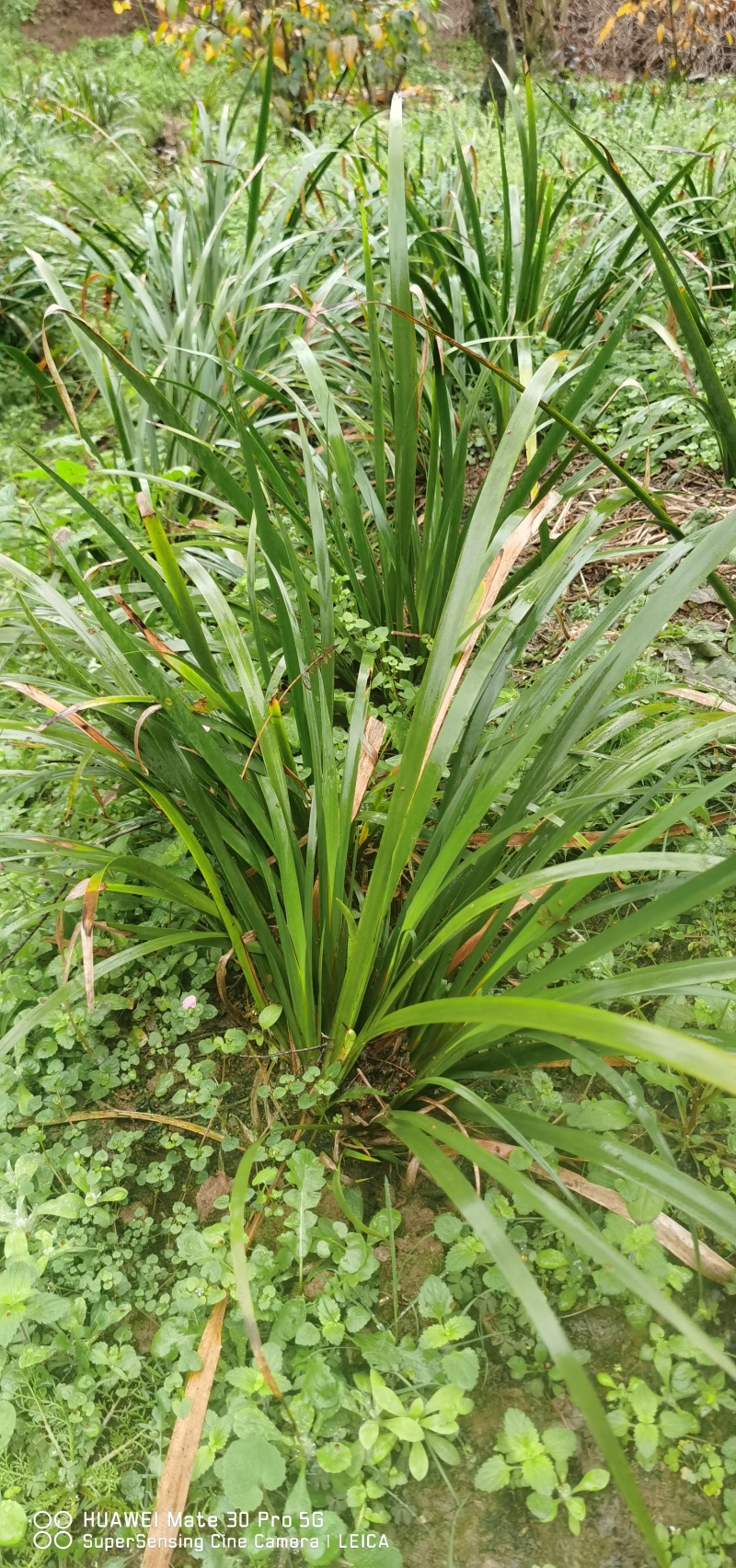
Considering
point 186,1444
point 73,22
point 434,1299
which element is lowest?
point 186,1444

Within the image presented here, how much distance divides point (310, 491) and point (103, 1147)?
1007 mm

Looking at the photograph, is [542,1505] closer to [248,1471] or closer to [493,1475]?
[493,1475]

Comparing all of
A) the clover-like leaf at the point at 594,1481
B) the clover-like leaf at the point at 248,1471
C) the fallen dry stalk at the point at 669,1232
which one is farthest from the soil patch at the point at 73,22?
the clover-like leaf at the point at 594,1481

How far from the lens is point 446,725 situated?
3.52 ft

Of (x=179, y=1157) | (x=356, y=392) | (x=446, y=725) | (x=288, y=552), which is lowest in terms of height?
(x=179, y=1157)

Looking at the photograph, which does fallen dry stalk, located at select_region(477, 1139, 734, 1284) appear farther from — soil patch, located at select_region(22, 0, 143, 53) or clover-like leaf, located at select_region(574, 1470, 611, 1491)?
soil patch, located at select_region(22, 0, 143, 53)

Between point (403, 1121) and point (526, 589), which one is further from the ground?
point (526, 589)

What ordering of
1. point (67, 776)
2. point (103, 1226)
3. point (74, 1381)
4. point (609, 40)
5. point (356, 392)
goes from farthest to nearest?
point (609, 40), point (356, 392), point (67, 776), point (103, 1226), point (74, 1381)

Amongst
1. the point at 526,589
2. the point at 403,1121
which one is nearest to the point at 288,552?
the point at 526,589

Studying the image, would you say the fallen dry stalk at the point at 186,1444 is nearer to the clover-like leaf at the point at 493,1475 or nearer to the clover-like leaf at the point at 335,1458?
the clover-like leaf at the point at 335,1458

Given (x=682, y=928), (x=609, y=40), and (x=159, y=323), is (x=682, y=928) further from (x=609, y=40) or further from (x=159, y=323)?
(x=609, y=40)

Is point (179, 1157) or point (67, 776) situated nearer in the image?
point (179, 1157)

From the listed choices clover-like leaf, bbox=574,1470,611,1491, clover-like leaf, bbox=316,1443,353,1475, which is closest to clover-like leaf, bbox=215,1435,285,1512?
clover-like leaf, bbox=316,1443,353,1475

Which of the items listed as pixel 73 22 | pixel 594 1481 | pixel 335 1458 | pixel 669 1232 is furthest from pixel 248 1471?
pixel 73 22
